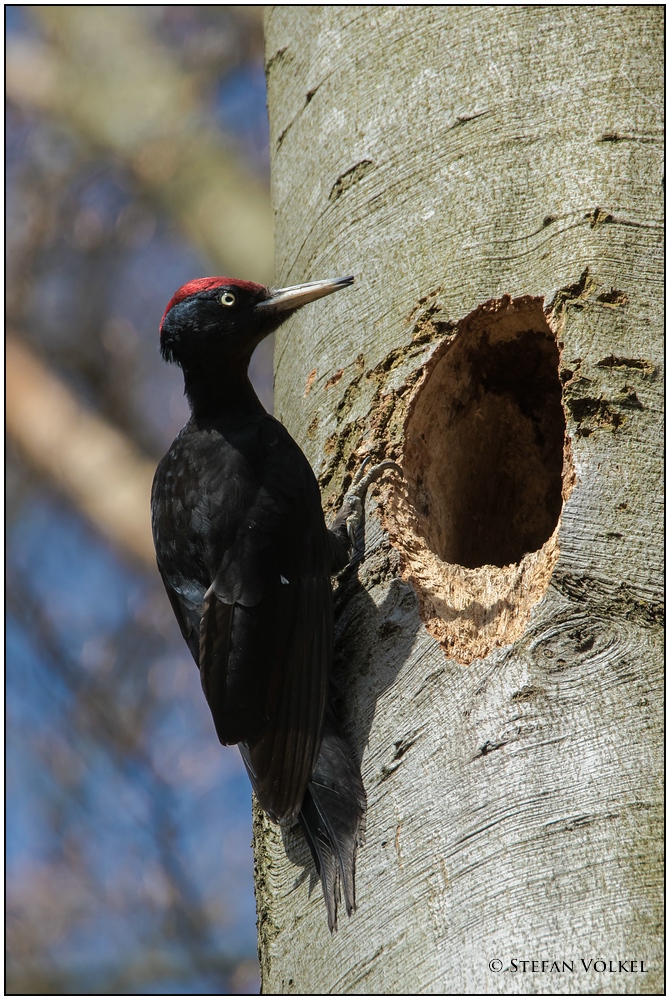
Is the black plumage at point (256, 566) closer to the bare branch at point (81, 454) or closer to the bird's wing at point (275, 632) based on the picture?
the bird's wing at point (275, 632)

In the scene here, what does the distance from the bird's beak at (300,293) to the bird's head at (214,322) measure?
0.46ft

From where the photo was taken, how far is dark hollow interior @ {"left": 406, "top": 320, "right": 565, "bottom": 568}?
2844mm

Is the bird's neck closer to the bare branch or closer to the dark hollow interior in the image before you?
the dark hollow interior

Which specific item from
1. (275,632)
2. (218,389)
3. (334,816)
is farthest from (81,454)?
(334,816)

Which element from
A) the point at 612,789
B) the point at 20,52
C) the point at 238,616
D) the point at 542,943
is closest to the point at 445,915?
the point at 542,943

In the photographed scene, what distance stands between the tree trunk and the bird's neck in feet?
1.07

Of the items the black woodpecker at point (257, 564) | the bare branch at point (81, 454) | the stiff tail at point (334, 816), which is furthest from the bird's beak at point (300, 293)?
the bare branch at point (81, 454)

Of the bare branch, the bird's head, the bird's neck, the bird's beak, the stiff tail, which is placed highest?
the bare branch

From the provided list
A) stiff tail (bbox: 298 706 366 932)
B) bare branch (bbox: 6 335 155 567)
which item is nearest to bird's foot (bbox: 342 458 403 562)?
stiff tail (bbox: 298 706 366 932)

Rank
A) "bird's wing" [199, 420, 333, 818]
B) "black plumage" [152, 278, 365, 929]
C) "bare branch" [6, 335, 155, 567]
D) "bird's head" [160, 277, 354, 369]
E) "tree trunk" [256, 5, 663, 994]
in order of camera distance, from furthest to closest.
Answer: "bare branch" [6, 335, 155, 567] → "bird's head" [160, 277, 354, 369] → "bird's wing" [199, 420, 333, 818] → "black plumage" [152, 278, 365, 929] → "tree trunk" [256, 5, 663, 994]

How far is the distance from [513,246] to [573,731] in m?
1.17

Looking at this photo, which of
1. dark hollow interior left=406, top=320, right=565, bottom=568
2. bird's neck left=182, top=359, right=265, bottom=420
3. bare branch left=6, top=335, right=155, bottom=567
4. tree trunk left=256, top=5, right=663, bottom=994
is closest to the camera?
tree trunk left=256, top=5, right=663, bottom=994

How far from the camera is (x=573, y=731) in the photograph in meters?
2.01

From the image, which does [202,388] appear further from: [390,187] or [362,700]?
[362,700]
